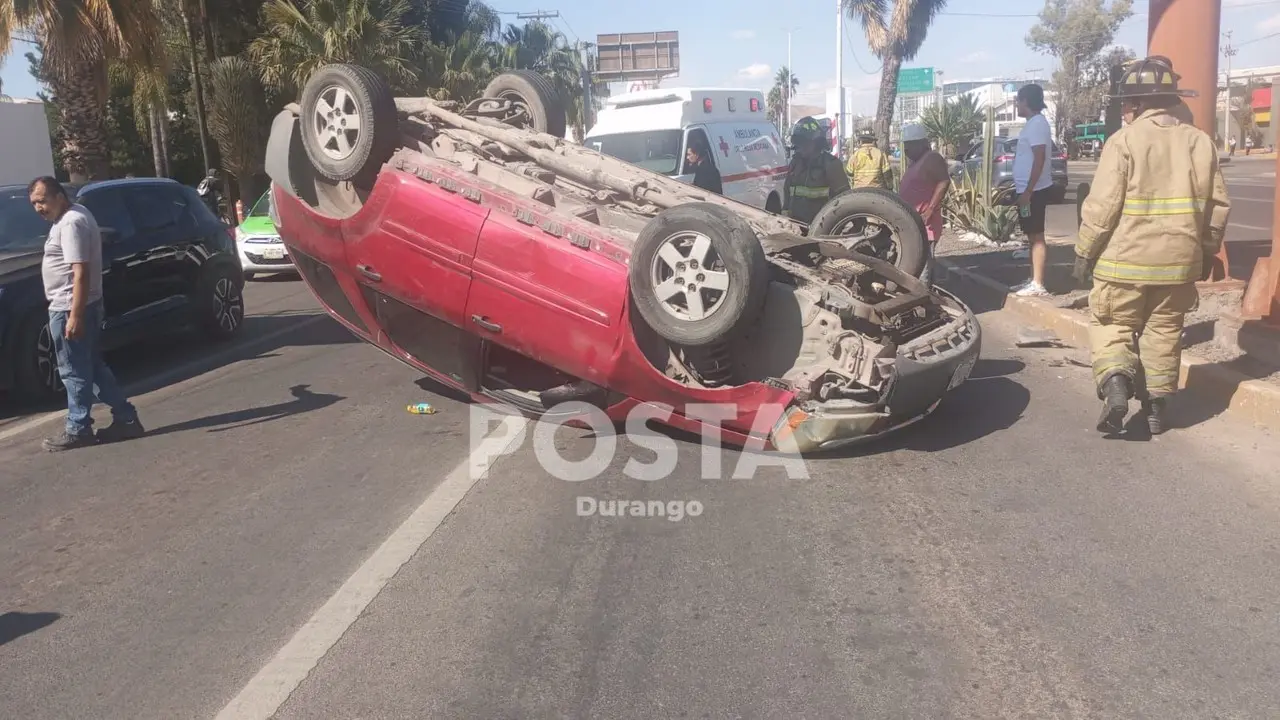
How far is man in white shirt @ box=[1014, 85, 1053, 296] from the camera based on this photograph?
9656 millimetres

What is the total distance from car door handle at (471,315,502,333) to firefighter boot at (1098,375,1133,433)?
3360 millimetres

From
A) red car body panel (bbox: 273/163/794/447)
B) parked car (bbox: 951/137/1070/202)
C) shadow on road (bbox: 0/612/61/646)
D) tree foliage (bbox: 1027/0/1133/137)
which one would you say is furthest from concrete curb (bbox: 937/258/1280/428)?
tree foliage (bbox: 1027/0/1133/137)

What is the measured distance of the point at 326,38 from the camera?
82.8 ft

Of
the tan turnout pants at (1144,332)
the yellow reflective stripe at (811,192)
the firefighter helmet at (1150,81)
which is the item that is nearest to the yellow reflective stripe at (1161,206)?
the tan turnout pants at (1144,332)

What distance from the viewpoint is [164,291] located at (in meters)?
9.57

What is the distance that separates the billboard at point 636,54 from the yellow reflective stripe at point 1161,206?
52726mm

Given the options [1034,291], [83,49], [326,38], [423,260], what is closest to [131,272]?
[423,260]

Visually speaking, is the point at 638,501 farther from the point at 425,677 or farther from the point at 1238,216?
the point at 1238,216

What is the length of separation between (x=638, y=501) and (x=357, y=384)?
3.74 m

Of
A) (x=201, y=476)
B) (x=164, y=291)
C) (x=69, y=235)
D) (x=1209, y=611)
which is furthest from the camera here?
(x=164, y=291)

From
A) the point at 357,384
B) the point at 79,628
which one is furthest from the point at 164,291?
the point at 79,628

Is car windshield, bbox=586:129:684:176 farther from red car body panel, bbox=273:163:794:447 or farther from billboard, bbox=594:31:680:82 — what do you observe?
billboard, bbox=594:31:680:82

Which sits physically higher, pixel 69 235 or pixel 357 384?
pixel 69 235

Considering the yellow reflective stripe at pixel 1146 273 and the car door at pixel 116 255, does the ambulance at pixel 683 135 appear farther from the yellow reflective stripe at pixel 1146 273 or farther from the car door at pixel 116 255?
the yellow reflective stripe at pixel 1146 273
